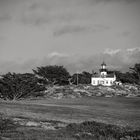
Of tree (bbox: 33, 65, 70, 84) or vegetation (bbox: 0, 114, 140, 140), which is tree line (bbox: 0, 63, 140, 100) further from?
vegetation (bbox: 0, 114, 140, 140)

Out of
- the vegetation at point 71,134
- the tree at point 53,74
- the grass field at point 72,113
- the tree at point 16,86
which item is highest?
the tree at point 53,74

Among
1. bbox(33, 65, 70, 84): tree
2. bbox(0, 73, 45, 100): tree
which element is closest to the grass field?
bbox(0, 73, 45, 100): tree

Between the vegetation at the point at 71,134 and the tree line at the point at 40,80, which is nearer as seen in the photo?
the vegetation at the point at 71,134

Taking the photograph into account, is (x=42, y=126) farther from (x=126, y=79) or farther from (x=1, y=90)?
(x=126, y=79)

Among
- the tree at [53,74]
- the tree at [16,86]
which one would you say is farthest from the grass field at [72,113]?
the tree at [53,74]

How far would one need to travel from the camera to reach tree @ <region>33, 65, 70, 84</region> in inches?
3767

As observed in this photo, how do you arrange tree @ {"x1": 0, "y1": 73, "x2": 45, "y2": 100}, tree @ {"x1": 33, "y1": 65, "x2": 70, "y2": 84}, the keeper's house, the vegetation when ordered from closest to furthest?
the vegetation < tree @ {"x1": 0, "y1": 73, "x2": 45, "y2": 100} < tree @ {"x1": 33, "y1": 65, "x2": 70, "y2": 84} < the keeper's house

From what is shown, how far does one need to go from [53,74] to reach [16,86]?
58309mm

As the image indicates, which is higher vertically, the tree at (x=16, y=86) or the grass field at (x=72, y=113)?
the tree at (x=16, y=86)

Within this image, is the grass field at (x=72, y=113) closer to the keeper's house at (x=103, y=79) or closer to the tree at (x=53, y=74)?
the tree at (x=53, y=74)

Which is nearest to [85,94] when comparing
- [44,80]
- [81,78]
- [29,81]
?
[29,81]

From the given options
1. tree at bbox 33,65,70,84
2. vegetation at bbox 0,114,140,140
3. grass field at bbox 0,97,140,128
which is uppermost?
tree at bbox 33,65,70,84

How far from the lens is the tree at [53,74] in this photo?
95.7 meters

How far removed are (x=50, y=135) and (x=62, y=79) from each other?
8573 centimetres
